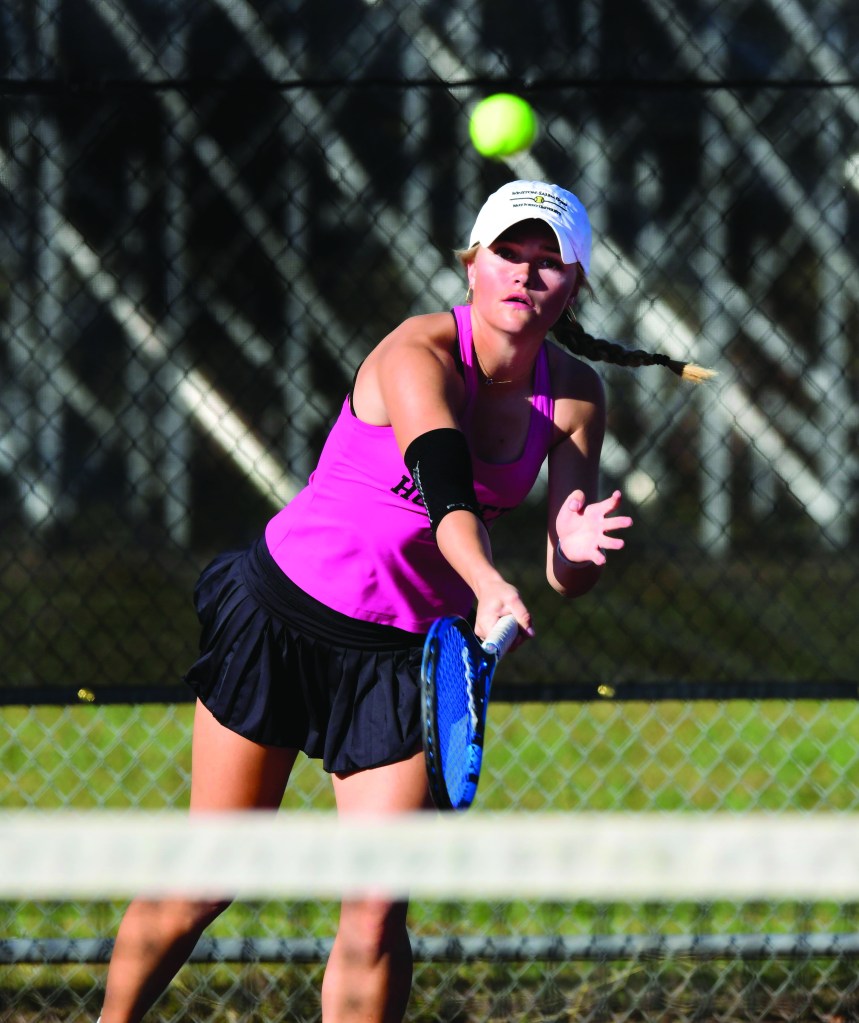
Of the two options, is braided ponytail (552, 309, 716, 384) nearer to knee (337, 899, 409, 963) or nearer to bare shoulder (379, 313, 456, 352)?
bare shoulder (379, 313, 456, 352)

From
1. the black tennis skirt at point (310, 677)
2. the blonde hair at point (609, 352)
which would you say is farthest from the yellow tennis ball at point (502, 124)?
the black tennis skirt at point (310, 677)

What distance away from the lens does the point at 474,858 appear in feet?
6.53

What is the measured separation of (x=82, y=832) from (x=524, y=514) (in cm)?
574

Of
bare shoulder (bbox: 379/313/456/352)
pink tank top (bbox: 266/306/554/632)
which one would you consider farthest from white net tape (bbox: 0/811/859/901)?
bare shoulder (bbox: 379/313/456/352)

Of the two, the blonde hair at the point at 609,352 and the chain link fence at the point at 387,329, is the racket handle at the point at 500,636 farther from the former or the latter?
the chain link fence at the point at 387,329

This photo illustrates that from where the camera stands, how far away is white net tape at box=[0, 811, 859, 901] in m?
1.96

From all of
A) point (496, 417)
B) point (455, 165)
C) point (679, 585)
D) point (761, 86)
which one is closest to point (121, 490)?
point (455, 165)

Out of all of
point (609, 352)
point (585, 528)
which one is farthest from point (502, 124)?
point (585, 528)

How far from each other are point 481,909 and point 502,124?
222 cm

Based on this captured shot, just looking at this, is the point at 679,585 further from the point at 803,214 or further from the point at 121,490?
the point at 121,490

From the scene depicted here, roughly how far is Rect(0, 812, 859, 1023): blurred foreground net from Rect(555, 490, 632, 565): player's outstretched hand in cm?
41

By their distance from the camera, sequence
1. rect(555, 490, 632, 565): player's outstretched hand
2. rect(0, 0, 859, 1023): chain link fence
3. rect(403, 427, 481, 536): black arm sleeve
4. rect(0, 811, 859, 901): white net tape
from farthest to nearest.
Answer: rect(0, 0, 859, 1023): chain link fence < rect(555, 490, 632, 565): player's outstretched hand < rect(403, 427, 481, 536): black arm sleeve < rect(0, 811, 859, 901): white net tape

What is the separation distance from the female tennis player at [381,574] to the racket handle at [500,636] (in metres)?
0.33

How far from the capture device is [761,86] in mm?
3717
